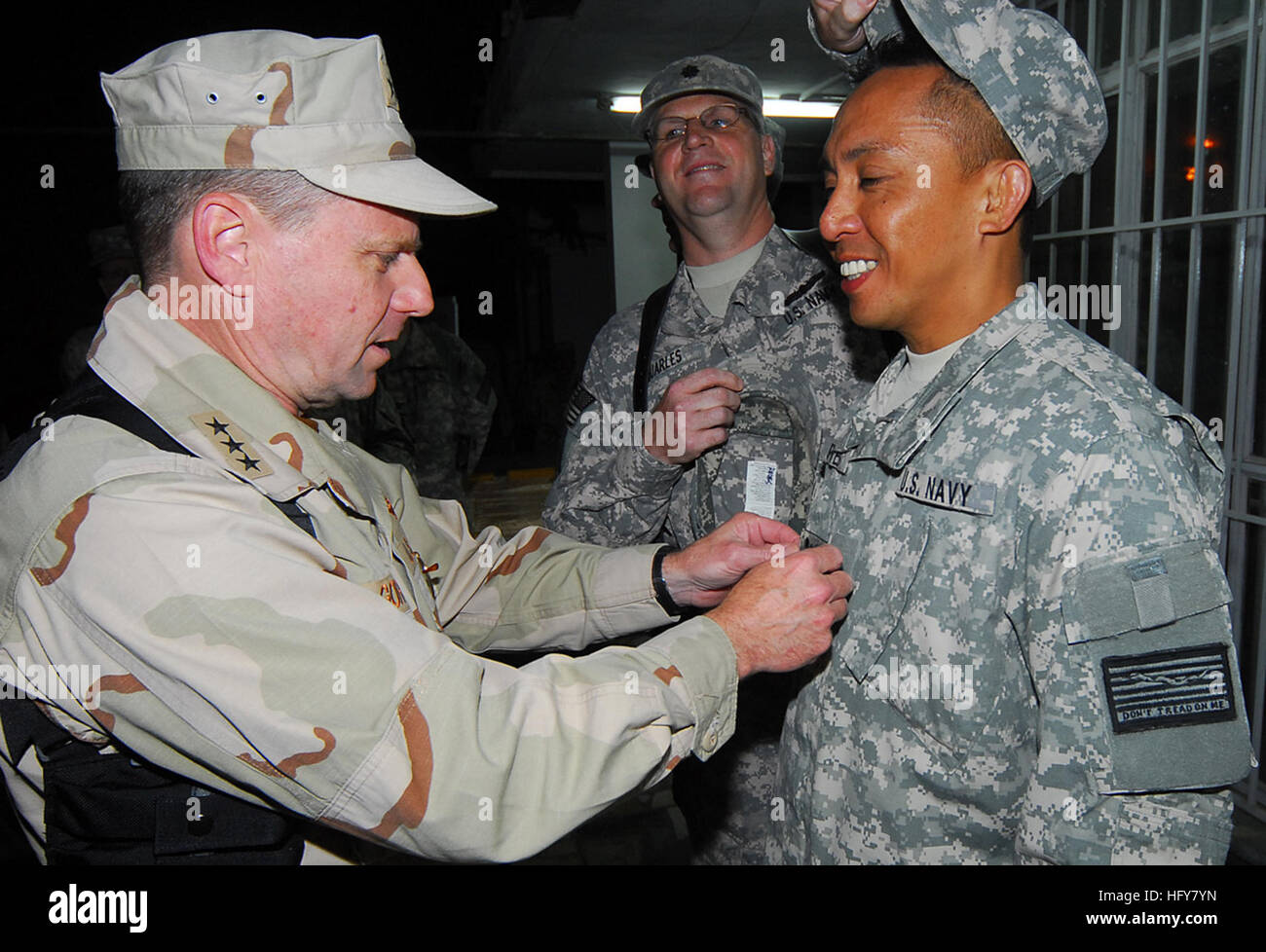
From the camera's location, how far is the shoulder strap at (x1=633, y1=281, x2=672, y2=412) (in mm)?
2627

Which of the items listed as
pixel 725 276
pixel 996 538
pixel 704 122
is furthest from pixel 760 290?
pixel 996 538

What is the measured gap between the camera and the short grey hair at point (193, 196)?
1.31m

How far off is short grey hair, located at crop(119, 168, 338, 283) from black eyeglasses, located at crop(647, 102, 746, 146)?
5.33ft

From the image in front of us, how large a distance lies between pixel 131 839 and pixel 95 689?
0.87ft

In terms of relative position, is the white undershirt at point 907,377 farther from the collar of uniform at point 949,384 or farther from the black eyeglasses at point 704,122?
the black eyeglasses at point 704,122

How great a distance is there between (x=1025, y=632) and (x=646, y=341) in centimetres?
165

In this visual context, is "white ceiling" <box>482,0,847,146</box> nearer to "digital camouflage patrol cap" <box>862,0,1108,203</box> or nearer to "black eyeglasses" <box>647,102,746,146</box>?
"black eyeglasses" <box>647,102,746,146</box>

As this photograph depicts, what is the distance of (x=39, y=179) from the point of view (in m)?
9.63

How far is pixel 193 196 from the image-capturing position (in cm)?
132

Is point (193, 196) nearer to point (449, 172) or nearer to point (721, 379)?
point (721, 379)

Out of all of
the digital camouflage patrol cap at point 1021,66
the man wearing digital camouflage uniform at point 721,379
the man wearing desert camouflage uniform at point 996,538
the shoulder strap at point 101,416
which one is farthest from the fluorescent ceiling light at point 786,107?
the shoulder strap at point 101,416

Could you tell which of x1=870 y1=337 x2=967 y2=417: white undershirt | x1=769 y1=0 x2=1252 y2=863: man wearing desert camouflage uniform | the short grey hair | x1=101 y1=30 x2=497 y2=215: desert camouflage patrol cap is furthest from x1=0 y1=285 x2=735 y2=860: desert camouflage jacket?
x1=870 y1=337 x2=967 y2=417: white undershirt

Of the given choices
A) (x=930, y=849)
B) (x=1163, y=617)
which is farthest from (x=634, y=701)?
(x=1163, y=617)

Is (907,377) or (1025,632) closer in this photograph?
(1025,632)
